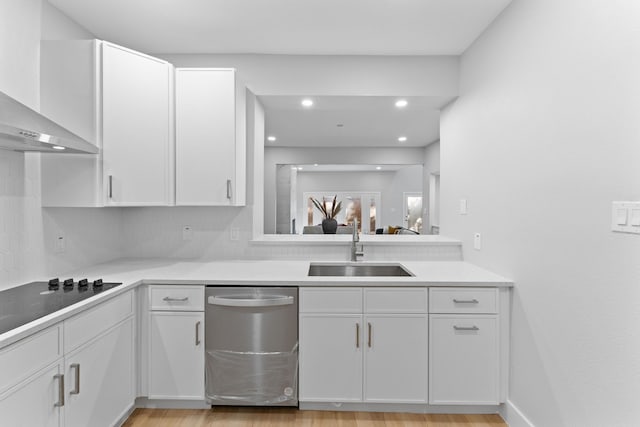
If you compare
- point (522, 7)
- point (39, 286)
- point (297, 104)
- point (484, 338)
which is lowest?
point (484, 338)

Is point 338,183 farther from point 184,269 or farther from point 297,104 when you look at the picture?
point 184,269

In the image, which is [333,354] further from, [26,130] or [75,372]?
[26,130]

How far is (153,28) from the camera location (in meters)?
2.46

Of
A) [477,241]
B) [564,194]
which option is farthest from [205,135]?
[564,194]

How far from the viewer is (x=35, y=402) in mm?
1426

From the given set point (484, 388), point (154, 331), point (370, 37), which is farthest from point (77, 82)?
point (484, 388)

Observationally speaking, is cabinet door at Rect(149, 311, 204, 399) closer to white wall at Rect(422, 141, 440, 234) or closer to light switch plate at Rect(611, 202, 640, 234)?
light switch plate at Rect(611, 202, 640, 234)

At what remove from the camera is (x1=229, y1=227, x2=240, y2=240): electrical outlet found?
117 inches

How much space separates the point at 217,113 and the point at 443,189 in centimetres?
196

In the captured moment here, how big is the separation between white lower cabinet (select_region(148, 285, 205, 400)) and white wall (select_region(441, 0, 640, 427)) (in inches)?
73.4

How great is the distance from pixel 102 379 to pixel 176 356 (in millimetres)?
423

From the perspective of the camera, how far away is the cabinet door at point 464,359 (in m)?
2.18

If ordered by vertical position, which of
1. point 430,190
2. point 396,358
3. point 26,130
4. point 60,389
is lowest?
point 396,358

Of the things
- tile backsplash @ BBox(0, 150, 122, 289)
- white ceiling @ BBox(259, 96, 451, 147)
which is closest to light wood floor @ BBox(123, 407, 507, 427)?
tile backsplash @ BBox(0, 150, 122, 289)
